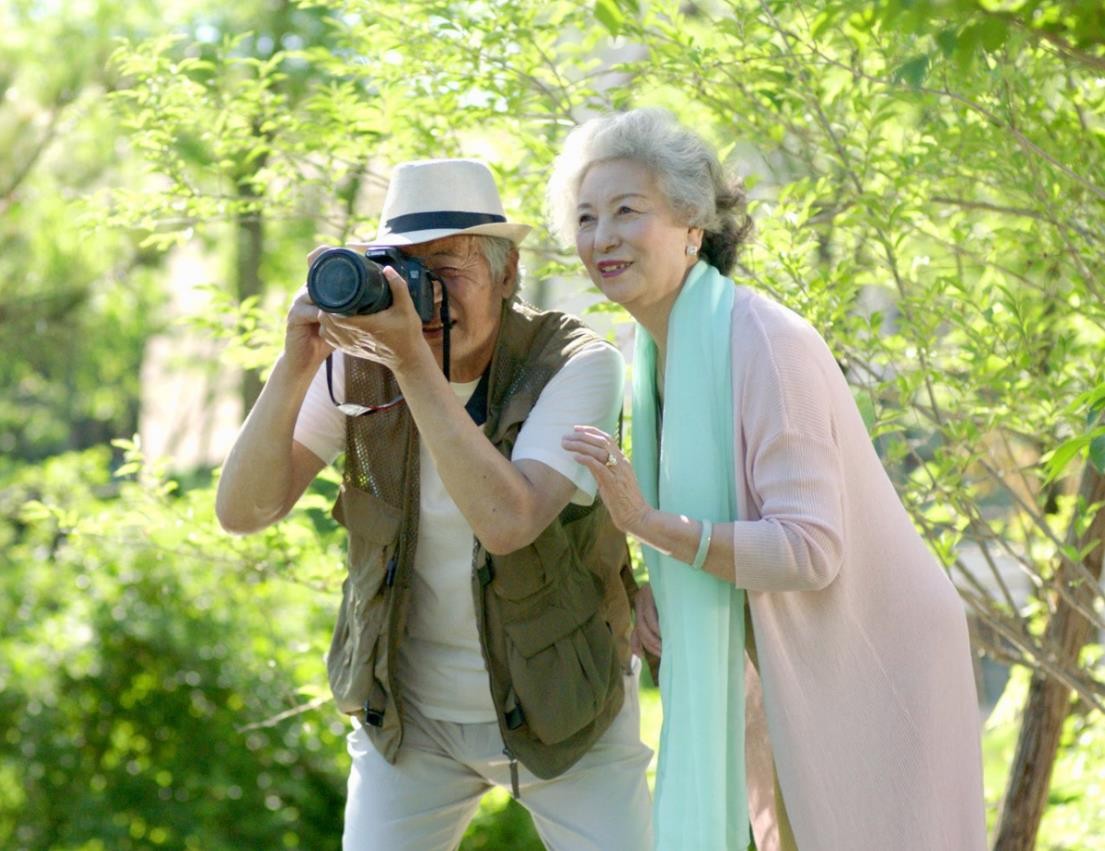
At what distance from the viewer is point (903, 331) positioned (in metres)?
3.31

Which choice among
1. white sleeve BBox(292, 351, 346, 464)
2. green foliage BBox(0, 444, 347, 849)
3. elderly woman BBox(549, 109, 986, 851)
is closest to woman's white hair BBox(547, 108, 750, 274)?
elderly woman BBox(549, 109, 986, 851)

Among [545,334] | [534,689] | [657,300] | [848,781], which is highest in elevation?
[657,300]

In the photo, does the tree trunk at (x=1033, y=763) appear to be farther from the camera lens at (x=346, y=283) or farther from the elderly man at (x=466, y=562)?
the camera lens at (x=346, y=283)

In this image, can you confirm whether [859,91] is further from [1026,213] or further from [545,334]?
[545,334]

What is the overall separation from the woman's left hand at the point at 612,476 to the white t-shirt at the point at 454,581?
13.1 inches

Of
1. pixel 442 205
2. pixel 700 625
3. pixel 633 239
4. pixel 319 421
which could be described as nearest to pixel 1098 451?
pixel 700 625

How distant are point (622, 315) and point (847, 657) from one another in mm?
1294

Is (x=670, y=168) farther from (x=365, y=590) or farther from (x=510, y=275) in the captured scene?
(x=365, y=590)

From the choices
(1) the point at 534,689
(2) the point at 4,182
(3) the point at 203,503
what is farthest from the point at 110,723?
(2) the point at 4,182

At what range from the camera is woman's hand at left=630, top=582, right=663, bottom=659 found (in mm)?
2514

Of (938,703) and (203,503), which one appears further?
(203,503)

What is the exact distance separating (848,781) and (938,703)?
173 millimetres

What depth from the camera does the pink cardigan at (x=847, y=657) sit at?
2215 mm

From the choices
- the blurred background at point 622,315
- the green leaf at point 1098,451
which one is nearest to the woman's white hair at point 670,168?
the blurred background at point 622,315
